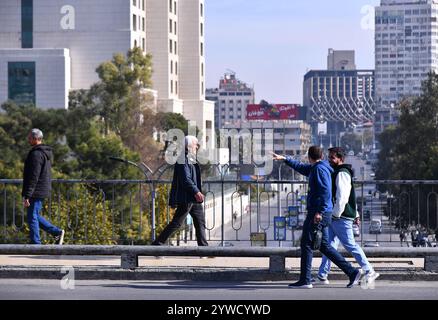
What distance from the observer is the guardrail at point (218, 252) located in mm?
13398

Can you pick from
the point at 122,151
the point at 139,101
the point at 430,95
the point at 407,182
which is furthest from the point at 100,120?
the point at 407,182

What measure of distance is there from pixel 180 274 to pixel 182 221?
3.86ft

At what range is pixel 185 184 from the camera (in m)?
14.4

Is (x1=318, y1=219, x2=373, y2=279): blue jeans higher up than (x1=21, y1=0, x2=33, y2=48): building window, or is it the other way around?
(x1=21, y1=0, x2=33, y2=48): building window

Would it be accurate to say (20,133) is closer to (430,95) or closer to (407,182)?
(430,95)

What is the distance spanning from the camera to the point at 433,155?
58688mm

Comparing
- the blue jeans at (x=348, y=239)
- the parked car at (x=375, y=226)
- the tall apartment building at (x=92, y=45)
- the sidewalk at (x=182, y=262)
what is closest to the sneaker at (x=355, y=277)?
the blue jeans at (x=348, y=239)

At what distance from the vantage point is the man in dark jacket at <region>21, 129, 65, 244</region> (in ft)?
49.2

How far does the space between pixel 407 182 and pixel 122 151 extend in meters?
42.9

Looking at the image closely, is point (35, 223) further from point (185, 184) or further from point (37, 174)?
point (185, 184)

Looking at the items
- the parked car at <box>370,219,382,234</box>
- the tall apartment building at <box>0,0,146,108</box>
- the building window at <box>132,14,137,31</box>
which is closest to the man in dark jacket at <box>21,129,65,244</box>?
the parked car at <box>370,219,382,234</box>

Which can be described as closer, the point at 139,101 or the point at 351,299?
the point at 351,299

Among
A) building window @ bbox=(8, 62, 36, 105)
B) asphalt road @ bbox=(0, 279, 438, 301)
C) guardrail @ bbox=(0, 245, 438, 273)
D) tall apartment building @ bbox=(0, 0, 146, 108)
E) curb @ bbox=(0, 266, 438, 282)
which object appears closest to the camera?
asphalt road @ bbox=(0, 279, 438, 301)

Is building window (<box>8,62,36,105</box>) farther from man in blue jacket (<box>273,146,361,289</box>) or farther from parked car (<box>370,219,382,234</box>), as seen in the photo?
man in blue jacket (<box>273,146,361,289</box>)
